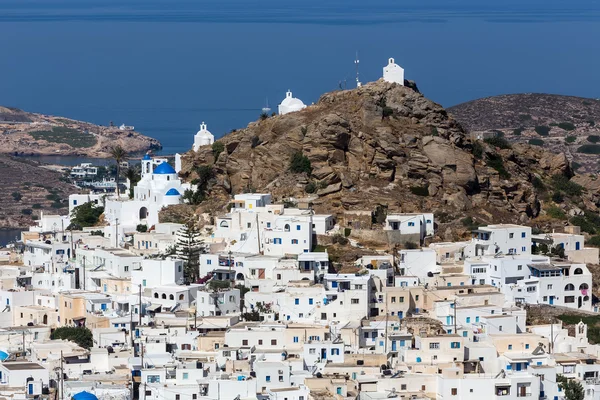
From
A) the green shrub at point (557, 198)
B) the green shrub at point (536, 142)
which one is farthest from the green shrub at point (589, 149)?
the green shrub at point (557, 198)

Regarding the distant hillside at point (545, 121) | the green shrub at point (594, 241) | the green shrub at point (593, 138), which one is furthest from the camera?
the green shrub at point (593, 138)

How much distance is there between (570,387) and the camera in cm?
4275

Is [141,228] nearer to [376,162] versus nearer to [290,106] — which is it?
[376,162]

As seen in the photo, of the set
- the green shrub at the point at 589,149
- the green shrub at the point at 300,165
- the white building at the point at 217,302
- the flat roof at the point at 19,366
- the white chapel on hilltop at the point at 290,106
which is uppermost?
the green shrub at the point at 589,149

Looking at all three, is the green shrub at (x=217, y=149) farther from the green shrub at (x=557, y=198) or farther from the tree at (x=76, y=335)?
the tree at (x=76, y=335)

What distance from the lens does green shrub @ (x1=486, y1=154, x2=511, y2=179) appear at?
205ft

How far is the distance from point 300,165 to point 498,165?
8.65 m

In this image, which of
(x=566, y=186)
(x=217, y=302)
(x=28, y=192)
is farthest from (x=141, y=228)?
(x=28, y=192)

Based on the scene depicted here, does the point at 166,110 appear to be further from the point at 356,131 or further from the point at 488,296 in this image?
the point at 488,296

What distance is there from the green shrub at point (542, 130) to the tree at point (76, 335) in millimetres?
74915

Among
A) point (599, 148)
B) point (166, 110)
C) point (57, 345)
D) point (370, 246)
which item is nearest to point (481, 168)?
point (370, 246)

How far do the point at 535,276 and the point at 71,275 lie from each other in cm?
1523

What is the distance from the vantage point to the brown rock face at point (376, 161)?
58.5 m

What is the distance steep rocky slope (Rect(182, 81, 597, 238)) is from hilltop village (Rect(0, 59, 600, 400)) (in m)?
1.31
